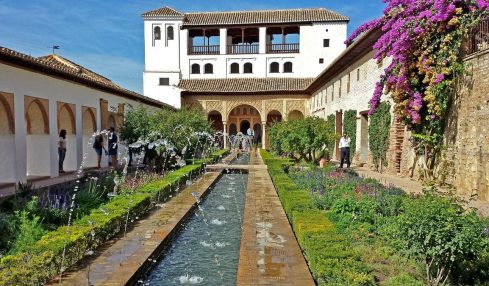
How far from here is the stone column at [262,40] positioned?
115 feet

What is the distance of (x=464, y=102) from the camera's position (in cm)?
999

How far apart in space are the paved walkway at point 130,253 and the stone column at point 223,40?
97.2 feet

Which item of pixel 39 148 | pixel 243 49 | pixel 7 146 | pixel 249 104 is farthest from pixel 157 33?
pixel 7 146

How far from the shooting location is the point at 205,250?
5656 mm

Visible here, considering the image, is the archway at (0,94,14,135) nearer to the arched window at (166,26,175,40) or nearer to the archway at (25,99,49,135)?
the archway at (25,99,49,135)

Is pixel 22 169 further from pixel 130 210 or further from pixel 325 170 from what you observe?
pixel 325 170

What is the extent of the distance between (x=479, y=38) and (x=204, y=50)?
2899 centimetres

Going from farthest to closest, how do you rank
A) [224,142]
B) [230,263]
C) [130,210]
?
[224,142], [130,210], [230,263]

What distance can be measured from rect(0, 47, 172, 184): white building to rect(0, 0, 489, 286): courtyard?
53 millimetres

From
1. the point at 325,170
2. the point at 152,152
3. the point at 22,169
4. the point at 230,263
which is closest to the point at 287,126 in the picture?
the point at 325,170

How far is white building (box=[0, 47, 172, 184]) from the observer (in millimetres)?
10766

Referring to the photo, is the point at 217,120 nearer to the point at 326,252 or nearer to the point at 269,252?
the point at 269,252

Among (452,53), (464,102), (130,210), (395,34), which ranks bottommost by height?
(130,210)

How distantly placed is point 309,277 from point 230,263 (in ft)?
4.32
